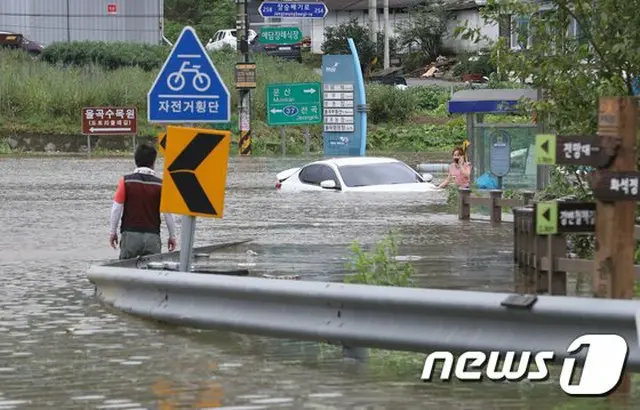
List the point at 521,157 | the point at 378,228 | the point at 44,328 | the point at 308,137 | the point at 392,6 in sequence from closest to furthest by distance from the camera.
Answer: the point at 44,328 < the point at 378,228 < the point at 521,157 < the point at 308,137 < the point at 392,6

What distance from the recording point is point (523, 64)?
48.9 feet

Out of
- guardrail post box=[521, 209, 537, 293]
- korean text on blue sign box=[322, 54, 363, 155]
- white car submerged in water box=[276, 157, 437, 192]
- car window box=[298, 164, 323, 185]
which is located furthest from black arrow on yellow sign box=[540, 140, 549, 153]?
korean text on blue sign box=[322, 54, 363, 155]

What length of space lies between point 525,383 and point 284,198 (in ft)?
64.6

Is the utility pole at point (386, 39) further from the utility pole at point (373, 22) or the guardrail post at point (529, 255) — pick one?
the guardrail post at point (529, 255)

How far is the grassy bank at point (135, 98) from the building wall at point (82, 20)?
491 centimetres

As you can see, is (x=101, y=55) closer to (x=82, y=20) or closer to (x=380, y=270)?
(x=82, y=20)

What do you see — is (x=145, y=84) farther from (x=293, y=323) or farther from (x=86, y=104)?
(x=293, y=323)

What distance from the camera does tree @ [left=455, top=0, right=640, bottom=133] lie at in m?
13.9

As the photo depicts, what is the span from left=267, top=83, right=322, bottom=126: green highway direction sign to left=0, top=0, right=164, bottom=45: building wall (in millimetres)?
21414

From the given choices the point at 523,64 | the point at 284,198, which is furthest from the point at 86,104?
the point at 523,64

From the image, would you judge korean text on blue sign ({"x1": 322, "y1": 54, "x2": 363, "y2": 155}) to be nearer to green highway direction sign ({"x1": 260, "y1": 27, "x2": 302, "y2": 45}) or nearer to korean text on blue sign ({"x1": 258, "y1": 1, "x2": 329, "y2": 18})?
green highway direction sign ({"x1": 260, "y1": 27, "x2": 302, "y2": 45})

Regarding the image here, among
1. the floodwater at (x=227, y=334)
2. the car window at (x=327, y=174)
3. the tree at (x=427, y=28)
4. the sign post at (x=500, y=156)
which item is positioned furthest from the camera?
the tree at (x=427, y=28)

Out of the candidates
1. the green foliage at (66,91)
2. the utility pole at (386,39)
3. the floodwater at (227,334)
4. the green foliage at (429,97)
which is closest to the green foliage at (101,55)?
the green foliage at (66,91)
